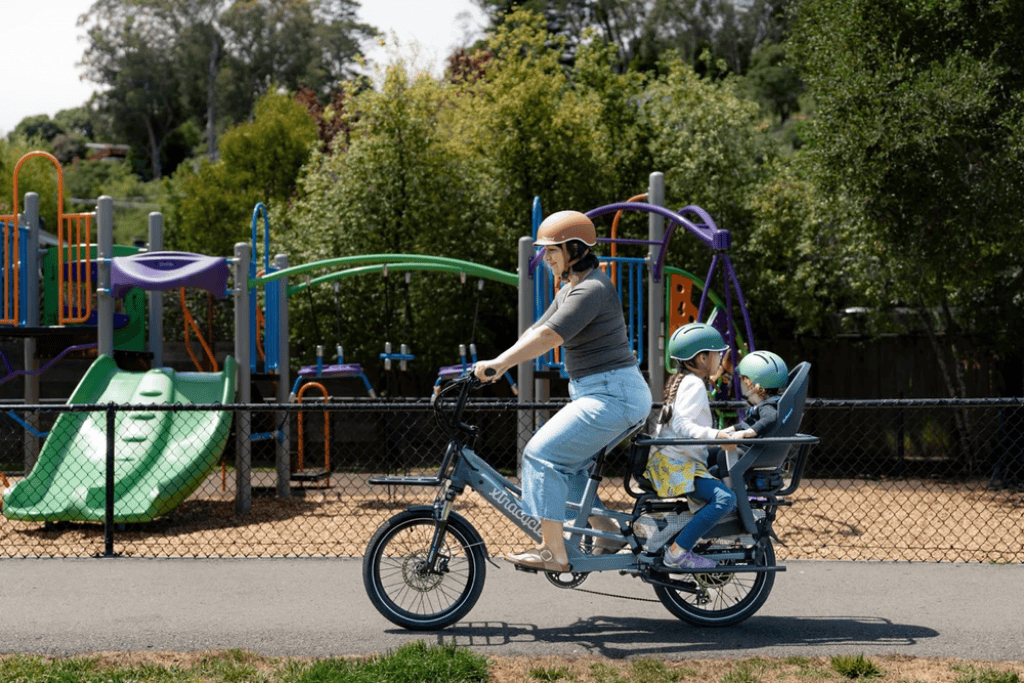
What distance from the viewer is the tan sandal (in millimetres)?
5047

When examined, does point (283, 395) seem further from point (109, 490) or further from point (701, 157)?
point (701, 157)

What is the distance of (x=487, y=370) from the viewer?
4758mm

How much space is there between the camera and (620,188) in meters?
18.6

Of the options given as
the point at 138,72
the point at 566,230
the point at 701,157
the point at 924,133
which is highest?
the point at 138,72

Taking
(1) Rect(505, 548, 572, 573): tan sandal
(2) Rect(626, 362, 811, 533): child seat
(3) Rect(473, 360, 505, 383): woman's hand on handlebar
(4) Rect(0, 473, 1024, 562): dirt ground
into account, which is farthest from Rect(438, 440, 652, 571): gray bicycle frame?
(4) Rect(0, 473, 1024, 562): dirt ground

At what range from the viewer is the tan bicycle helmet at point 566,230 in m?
5.05

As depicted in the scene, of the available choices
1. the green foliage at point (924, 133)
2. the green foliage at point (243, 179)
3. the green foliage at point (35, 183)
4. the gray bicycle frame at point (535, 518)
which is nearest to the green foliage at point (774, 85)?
the green foliage at point (243, 179)

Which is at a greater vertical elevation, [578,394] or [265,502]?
[578,394]

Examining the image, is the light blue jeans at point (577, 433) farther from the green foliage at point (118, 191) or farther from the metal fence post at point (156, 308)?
the green foliage at point (118, 191)

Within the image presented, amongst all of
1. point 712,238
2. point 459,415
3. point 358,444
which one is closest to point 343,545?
point 459,415

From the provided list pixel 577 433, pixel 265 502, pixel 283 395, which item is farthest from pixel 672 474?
pixel 283 395

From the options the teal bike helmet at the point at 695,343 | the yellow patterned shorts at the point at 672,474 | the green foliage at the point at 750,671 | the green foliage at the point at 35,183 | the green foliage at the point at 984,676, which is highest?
the green foliage at the point at 35,183

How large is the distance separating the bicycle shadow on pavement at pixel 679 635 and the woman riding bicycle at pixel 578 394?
36 centimetres

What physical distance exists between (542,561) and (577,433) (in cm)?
61
